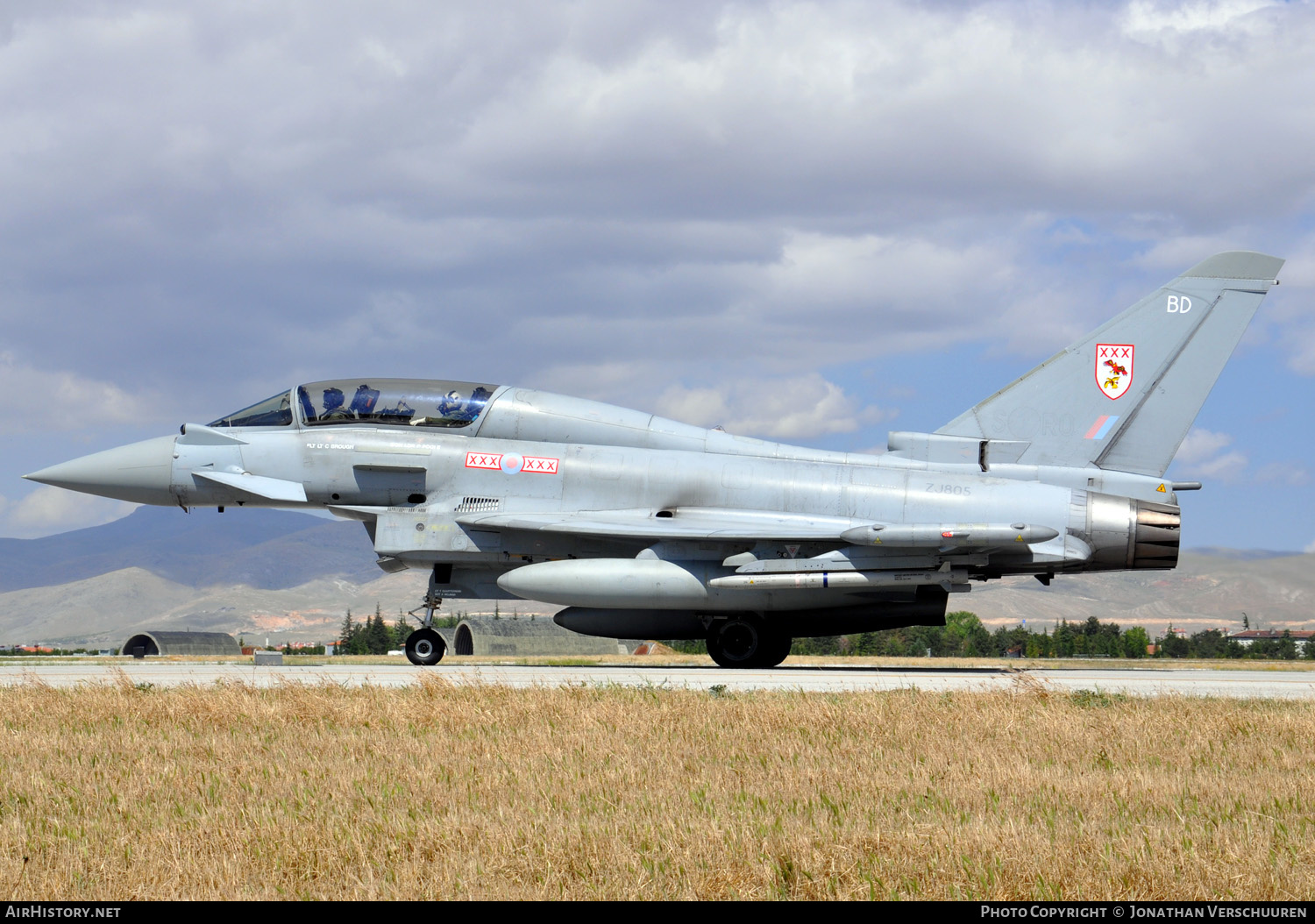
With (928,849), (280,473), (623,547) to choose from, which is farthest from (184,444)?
(928,849)

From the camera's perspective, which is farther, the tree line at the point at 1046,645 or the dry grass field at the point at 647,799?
the tree line at the point at 1046,645

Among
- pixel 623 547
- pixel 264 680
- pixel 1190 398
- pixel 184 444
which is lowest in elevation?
pixel 264 680

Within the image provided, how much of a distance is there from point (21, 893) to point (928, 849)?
3.83 meters

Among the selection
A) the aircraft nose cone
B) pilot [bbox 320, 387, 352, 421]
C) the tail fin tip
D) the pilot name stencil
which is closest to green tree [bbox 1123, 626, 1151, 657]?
the tail fin tip

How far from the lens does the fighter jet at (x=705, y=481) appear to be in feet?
56.6

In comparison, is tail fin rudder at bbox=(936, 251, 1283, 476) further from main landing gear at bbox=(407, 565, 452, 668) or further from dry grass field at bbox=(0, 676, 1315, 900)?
main landing gear at bbox=(407, 565, 452, 668)

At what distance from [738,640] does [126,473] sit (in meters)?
9.85

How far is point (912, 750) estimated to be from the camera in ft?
27.3

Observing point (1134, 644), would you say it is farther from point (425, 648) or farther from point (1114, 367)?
point (425, 648)

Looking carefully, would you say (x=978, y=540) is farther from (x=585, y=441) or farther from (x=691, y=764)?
(x=691, y=764)

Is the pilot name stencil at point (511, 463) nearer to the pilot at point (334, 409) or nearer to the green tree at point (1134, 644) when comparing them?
the pilot at point (334, 409)

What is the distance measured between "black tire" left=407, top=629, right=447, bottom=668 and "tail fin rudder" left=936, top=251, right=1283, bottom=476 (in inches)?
340

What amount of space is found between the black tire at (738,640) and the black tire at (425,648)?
13.6 feet

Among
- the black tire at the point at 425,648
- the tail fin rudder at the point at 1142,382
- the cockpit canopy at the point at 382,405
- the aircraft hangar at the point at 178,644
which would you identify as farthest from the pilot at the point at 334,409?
the aircraft hangar at the point at 178,644
